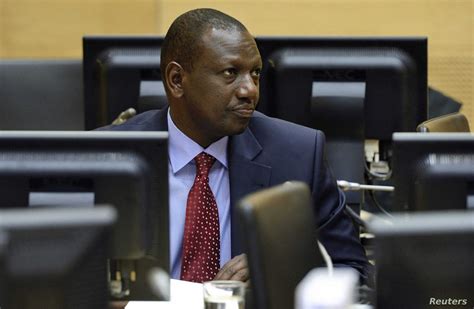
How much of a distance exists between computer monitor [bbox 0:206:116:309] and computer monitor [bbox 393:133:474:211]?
664mm

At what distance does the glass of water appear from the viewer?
6.88 feet

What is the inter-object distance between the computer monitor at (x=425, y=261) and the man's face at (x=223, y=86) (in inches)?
43.8

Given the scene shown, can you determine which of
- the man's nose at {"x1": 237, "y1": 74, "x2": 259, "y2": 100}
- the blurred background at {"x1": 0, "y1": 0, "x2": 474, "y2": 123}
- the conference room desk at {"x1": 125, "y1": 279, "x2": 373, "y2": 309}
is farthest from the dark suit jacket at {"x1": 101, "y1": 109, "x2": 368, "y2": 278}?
the blurred background at {"x1": 0, "y1": 0, "x2": 474, "y2": 123}

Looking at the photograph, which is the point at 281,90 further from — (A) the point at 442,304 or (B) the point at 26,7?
(B) the point at 26,7

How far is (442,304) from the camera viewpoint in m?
1.73

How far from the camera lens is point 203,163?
274 centimetres

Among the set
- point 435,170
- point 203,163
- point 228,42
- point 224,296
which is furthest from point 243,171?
point 435,170

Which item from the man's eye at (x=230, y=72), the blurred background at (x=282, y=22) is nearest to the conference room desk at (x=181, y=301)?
the man's eye at (x=230, y=72)

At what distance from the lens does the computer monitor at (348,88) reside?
328 centimetres

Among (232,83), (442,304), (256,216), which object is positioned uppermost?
(232,83)

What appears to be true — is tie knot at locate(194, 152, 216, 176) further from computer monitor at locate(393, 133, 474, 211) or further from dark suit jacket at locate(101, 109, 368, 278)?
computer monitor at locate(393, 133, 474, 211)

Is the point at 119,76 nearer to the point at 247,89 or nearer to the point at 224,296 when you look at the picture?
the point at 247,89

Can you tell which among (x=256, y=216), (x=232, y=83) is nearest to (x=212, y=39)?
(x=232, y=83)

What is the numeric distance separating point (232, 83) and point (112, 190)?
2.91ft
